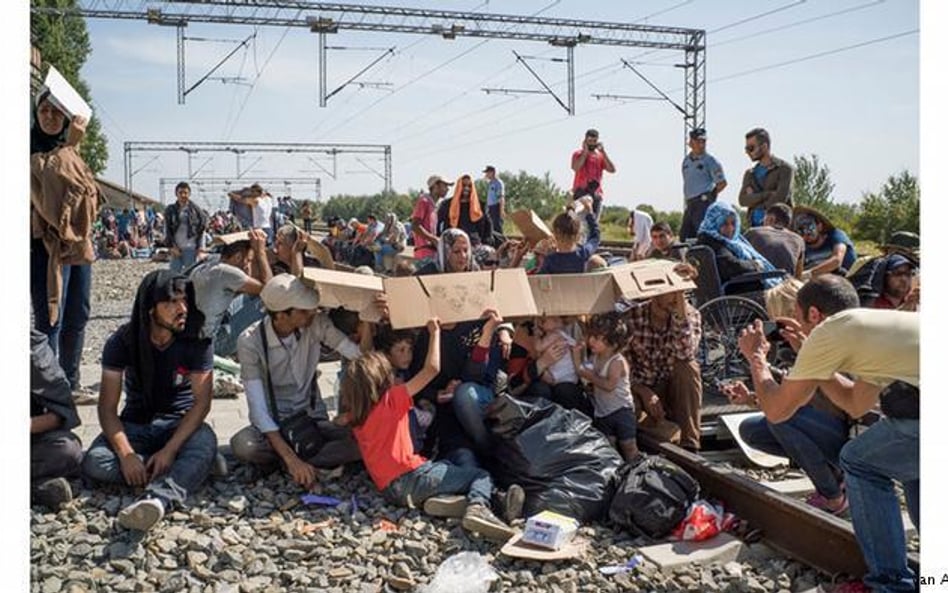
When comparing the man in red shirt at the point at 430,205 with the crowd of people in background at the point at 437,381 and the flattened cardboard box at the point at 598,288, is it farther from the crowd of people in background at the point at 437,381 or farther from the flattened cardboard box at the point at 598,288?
the flattened cardboard box at the point at 598,288

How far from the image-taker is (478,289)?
512 centimetres

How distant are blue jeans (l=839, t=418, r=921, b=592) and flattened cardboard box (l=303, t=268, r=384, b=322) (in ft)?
8.52

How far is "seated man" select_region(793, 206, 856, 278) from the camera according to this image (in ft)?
25.3

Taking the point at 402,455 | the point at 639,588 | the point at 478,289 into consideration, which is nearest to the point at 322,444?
the point at 402,455

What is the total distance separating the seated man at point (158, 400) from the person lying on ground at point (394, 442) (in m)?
0.81

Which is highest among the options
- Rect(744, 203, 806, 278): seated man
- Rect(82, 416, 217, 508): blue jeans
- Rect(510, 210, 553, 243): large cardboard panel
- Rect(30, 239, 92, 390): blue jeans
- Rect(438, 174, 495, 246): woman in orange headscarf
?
Rect(438, 174, 495, 246): woman in orange headscarf

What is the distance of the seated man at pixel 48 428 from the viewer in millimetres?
4277

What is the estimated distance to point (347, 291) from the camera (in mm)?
4910

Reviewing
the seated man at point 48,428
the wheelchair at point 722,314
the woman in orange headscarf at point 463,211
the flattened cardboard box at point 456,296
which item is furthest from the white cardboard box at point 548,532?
the woman in orange headscarf at point 463,211

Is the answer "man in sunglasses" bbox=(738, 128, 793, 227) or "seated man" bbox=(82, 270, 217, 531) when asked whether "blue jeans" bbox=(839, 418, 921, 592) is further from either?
"man in sunglasses" bbox=(738, 128, 793, 227)

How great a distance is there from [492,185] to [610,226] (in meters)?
31.0

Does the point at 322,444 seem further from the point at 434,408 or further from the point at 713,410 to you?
the point at 713,410

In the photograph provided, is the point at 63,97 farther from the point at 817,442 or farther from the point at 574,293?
the point at 817,442

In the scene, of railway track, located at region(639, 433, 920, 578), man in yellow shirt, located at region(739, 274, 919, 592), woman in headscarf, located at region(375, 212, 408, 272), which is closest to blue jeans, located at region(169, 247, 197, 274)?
woman in headscarf, located at region(375, 212, 408, 272)
